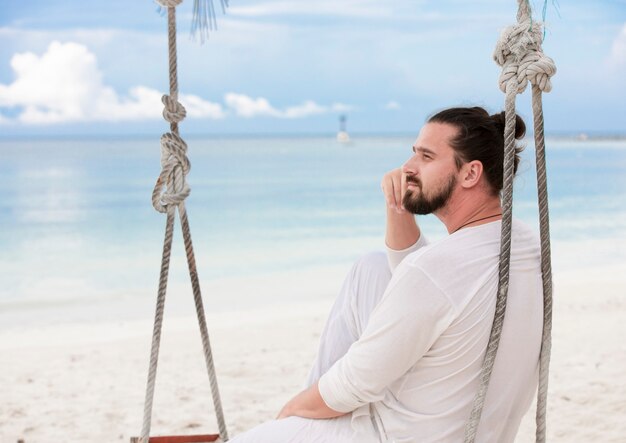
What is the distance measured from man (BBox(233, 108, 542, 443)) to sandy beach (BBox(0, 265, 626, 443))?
1724 millimetres

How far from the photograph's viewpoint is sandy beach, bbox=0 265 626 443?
327 centimetres

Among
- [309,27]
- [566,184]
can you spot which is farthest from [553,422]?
[309,27]

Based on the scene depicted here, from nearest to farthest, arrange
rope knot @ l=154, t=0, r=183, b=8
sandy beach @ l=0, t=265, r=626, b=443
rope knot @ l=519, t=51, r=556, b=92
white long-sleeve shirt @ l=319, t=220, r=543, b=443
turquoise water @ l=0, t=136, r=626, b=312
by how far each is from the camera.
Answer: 1. white long-sleeve shirt @ l=319, t=220, r=543, b=443
2. rope knot @ l=519, t=51, r=556, b=92
3. rope knot @ l=154, t=0, r=183, b=8
4. sandy beach @ l=0, t=265, r=626, b=443
5. turquoise water @ l=0, t=136, r=626, b=312

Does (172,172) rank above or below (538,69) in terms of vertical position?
below

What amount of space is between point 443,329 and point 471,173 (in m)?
0.33

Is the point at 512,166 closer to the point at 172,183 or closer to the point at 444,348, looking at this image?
the point at 444,348

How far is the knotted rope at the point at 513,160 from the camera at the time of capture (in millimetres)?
1350

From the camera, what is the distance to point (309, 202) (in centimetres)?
1588

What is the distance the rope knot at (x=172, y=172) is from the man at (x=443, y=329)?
675 millimetres

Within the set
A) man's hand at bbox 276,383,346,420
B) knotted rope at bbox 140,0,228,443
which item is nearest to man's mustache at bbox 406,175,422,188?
man's hand at bbox 276,383,346,420

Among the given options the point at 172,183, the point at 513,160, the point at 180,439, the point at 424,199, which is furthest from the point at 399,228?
the point at 180,439

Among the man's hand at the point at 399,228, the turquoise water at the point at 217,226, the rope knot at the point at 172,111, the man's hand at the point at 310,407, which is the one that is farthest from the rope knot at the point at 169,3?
the turquoise water at the point at 217,226

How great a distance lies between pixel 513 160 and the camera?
1.44 metres

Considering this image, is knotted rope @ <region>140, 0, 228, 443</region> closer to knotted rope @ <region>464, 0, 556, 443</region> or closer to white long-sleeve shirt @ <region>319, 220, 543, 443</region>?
white long-sleeve shirt @ <region>319, 220, 543, 443</region>
